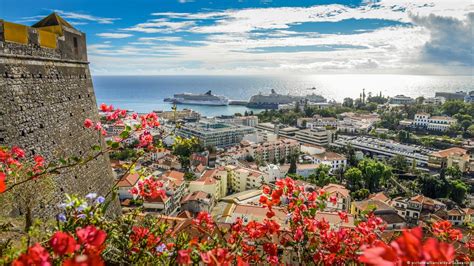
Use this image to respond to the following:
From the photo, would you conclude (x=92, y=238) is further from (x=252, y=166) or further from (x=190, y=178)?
(x=252, y=166)

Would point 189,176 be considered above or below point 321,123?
below

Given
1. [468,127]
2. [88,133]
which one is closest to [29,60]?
[88,133]

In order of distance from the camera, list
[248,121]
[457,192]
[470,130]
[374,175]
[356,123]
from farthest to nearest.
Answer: [248,121], [356,123], [470,130], [374,175], [457,192]

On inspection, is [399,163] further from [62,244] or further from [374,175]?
[62,244]

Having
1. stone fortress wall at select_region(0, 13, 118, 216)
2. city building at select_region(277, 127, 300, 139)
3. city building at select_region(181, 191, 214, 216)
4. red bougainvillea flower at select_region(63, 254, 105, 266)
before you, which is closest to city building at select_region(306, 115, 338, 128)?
city building at select_region(277, 127, 300, 139)

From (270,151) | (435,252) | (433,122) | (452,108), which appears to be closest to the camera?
(435,252)

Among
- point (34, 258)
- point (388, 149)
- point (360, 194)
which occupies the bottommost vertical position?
point (360, 194)

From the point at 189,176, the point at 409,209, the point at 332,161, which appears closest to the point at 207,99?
the point at 332,161
